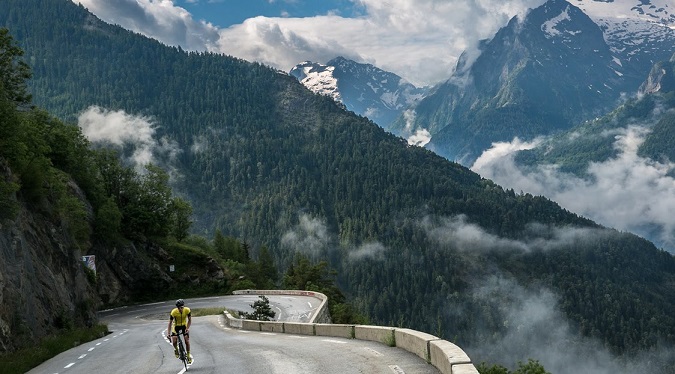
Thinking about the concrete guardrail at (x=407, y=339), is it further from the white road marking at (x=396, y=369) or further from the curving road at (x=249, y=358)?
the white road marking at (x=396, y=369)

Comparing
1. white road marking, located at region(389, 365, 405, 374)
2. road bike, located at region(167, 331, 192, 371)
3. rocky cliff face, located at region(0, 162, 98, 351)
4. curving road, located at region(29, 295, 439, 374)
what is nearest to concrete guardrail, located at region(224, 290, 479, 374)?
curving road, located at region(29, 295, 439, 374)

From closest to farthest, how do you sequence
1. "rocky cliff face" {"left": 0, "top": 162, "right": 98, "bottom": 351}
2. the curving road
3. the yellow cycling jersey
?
the curving road
the yellow cycling jersey
"rocky cliff face" {"left": 0, "top": 162, "right": 98, "bottom": 351}

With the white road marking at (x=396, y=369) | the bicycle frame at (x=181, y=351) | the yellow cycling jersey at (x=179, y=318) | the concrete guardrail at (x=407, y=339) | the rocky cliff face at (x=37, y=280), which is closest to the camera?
the concrete guardrail at (x=407, y=339)

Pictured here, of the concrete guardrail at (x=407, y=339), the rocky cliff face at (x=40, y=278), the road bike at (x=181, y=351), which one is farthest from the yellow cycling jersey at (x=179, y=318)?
the rocky cliff face at (x=40, y=278)

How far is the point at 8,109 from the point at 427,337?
29353mm

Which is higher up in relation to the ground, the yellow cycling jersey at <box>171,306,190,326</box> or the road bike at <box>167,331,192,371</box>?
the yellow cycling jersey at <box>171,306,190,326</box>

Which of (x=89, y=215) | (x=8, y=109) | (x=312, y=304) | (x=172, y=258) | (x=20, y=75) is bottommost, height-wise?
(x=312, y=304)

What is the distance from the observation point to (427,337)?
52.9 feet

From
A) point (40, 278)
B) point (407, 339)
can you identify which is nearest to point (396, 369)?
point (407, 339)

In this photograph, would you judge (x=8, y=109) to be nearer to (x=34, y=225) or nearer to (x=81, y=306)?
(x=34, y=225)

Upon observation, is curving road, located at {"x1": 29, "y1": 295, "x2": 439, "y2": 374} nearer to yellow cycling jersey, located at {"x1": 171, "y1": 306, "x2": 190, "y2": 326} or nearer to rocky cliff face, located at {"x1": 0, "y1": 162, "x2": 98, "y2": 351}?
yellow cycling jersey, located at {"x1": 171, "y1": 306, "x2": 190, "y2": 326}

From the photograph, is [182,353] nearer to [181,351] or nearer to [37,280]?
[181,351]

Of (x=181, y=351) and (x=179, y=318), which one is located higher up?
(x=179, y=318)

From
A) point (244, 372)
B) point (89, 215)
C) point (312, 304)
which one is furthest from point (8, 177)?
point (312, 304)
